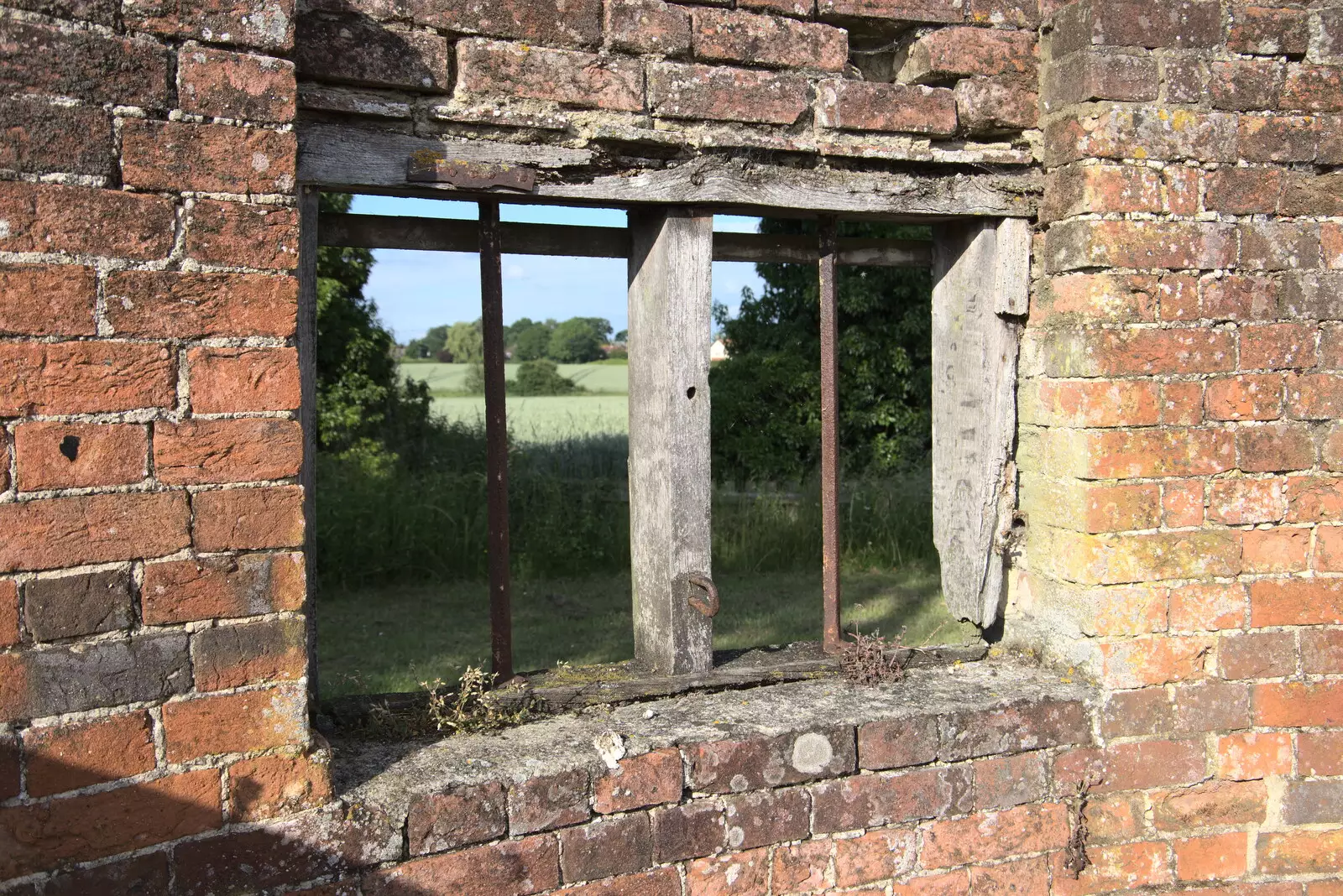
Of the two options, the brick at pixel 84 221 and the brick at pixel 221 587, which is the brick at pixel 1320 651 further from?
the brick at pixel 84 221

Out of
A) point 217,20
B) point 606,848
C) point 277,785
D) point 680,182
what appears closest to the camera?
point 217,20

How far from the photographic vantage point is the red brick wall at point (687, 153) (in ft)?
5.85

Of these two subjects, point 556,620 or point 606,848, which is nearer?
point 606,848

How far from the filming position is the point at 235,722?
1.94m

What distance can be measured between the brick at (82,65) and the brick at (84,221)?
171 millimetres

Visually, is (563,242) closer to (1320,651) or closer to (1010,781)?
(1010,781)

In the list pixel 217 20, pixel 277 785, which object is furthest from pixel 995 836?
pixel 217 20

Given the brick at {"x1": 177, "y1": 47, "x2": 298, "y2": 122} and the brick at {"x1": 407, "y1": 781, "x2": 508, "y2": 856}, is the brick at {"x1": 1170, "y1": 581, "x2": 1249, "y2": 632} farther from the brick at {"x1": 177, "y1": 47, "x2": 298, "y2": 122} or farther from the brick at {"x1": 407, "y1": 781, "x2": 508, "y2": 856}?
the brick at {"x1": 177, "y1": 47, "x2": 298, "y2": 122}

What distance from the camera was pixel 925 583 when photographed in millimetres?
6961

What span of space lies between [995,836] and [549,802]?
1287 mm

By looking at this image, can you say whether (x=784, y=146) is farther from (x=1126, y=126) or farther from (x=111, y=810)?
(x=111, y=810)

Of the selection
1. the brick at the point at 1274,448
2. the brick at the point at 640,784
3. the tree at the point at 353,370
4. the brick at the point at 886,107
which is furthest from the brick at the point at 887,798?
the tree at the point at 353,370

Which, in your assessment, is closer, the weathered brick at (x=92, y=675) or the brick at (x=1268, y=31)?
the weathered brick at (x=92, y=675)

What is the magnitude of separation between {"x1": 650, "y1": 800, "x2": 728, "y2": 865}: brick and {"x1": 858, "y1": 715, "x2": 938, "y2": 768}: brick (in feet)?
1.39
